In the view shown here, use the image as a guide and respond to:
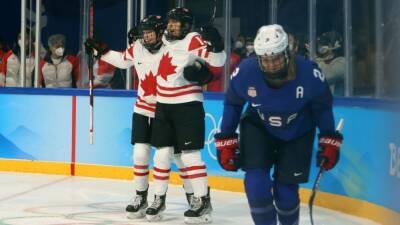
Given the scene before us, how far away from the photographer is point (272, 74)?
3.44m

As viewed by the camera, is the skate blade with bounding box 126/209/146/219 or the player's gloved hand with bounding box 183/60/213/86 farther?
the skate blade with bounding box 126/209/146/219

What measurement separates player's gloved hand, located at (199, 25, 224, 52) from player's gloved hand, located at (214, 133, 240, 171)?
1177 millimetres

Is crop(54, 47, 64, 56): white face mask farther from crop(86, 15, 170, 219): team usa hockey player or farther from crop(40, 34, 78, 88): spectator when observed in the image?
crop(86, 15, 170, 219): team usa hockey player

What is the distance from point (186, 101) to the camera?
480 centimetres

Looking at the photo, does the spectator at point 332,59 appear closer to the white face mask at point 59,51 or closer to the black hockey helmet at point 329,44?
the black hockey helmet at point 329,44

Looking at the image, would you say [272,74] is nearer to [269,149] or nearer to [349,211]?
[269,149]

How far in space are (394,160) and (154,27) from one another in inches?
62.8

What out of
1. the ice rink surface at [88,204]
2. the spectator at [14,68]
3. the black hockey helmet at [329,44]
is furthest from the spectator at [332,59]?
the spectator at [14,68]

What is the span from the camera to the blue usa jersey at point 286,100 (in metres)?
3.50

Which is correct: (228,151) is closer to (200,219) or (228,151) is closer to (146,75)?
(200,219)

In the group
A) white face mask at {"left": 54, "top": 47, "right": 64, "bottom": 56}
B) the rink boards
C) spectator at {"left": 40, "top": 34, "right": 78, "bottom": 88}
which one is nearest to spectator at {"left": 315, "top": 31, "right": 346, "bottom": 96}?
the rink boards

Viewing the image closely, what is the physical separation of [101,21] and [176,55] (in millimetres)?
4675

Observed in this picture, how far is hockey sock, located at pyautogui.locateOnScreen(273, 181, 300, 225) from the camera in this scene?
11.8ft

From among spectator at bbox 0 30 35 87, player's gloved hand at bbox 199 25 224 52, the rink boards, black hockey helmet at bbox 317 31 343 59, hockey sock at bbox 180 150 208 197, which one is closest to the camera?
player's gloved hand at bbox 199 25 224 52
